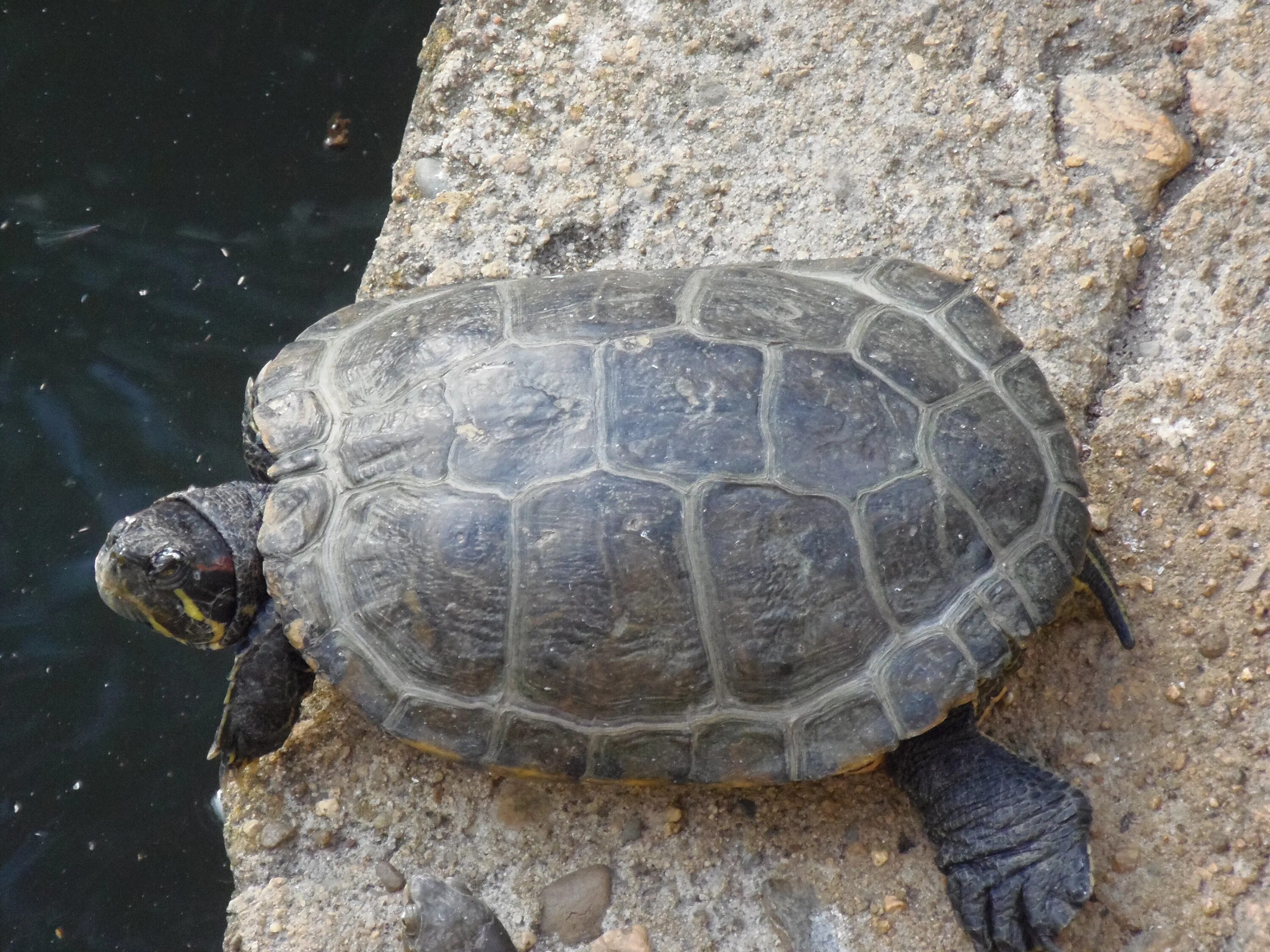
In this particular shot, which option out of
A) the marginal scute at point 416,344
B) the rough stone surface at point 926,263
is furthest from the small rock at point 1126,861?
the marginal scute at point 416,344

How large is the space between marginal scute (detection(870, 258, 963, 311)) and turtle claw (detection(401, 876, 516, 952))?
207 cm

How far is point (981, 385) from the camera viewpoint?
2.94m

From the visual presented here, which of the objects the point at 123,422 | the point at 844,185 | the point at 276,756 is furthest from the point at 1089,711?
the point at 123,422

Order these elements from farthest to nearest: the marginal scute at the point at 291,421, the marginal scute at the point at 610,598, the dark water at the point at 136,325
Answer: the dark water at the point at 136,325 → the marginal scute at the point at 291,421 → the marginal scute at the point at 610,598

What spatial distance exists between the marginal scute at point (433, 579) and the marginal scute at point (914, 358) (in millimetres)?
1060

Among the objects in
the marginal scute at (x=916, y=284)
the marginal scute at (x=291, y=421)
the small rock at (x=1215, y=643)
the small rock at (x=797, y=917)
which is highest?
the marginal scute at (x=916, y=284)

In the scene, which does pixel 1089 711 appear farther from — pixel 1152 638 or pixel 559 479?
pixel 559 479

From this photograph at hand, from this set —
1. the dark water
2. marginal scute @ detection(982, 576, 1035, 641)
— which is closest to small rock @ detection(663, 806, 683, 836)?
marginal scute @ detection(982, 576, 1035, 641)

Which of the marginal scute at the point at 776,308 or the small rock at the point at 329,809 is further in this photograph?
the small rock at the point at 329,809

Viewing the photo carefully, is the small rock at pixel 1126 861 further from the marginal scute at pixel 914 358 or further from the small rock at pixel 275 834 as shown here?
the small rock at pixel 275 834

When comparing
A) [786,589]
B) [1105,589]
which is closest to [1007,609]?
[1105,589]

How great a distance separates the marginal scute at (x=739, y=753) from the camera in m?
2.73

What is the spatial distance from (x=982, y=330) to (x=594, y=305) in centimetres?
109

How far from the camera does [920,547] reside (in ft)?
8.86
